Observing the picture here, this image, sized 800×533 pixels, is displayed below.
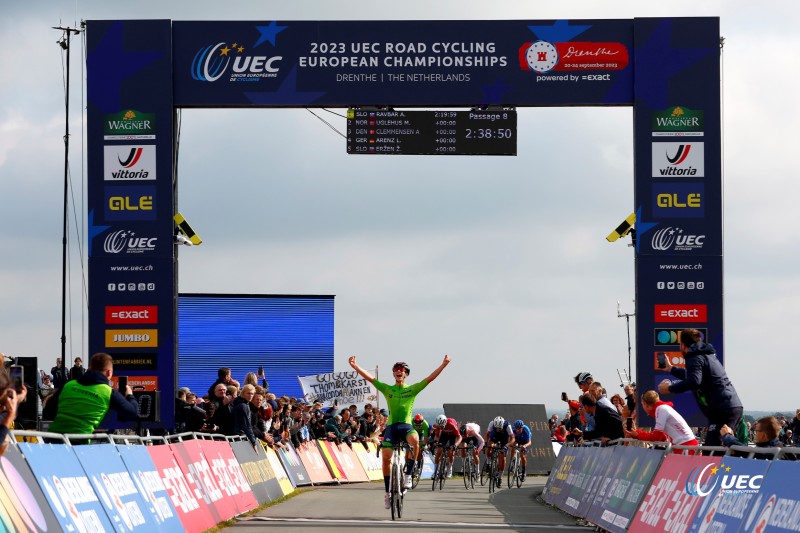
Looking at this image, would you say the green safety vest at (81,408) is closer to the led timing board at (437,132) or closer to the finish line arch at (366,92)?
the finish line arch at (366,92)

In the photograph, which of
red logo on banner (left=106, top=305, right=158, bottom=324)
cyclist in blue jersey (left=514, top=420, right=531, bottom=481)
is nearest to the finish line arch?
red logo on banner (left=106, top=305, right=158, bottom=324)

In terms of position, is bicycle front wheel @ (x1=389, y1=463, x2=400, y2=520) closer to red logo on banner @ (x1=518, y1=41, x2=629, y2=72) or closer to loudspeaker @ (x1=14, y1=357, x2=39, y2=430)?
loudspeaker @ (x1=14, y1=357, x2=39, y2=430)

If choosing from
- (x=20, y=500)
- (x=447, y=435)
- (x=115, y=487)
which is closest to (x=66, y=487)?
(x=20, y=500)

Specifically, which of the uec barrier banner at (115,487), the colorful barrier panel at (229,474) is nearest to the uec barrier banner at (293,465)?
the colorful barrier panel at (229,474)

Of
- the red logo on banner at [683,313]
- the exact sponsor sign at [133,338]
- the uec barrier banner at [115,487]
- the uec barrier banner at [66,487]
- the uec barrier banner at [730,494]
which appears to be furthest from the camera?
the exact sponsor sign at [133,338]

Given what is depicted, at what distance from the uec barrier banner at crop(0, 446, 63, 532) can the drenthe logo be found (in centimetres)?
1653

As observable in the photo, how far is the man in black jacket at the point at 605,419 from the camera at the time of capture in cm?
1791

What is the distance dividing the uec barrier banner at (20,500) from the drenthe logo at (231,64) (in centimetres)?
1653

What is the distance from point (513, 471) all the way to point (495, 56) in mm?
12034

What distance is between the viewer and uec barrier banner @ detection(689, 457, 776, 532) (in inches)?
365

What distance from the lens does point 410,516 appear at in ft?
55.8

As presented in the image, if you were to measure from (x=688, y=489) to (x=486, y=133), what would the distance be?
13879mm

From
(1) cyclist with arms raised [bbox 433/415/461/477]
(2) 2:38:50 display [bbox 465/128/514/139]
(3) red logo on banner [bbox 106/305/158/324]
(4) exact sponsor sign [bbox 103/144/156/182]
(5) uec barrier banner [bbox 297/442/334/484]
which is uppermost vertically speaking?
(2) 2:38:50 display [bbox 465/128/514/139]

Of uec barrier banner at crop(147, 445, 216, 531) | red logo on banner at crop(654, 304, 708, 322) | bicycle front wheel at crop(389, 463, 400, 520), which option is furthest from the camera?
red logo on banner at crop(654, 304, 708, 322)
